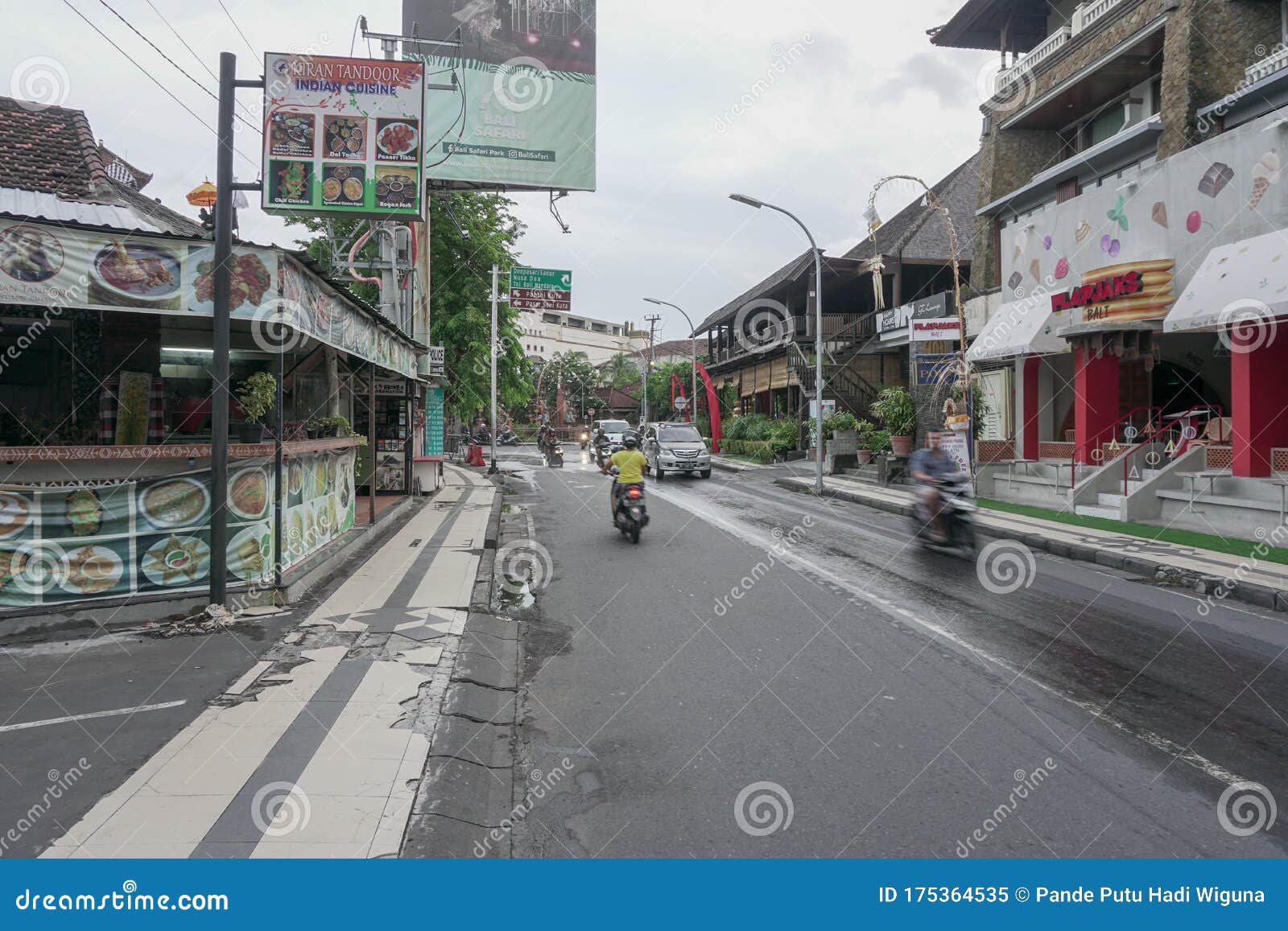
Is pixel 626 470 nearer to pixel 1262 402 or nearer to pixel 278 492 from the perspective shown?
pixel 278 492

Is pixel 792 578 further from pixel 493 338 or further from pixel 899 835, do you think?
pixel 493 338

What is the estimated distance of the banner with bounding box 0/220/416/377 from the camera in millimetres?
6902

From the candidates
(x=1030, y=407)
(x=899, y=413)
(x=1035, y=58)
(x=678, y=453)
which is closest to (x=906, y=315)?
(x=899, y=413)

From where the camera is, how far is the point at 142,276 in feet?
23.9

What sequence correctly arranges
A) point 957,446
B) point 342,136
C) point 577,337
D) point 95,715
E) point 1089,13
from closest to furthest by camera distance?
point 95,715 < point 342,136 < point 957,446 < point 1089,13 < point 577,337

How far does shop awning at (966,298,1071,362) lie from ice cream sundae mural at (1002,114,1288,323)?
712mm

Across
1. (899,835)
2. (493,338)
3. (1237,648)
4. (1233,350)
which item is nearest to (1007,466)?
(1233,350)

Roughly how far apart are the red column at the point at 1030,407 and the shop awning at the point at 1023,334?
1162 millimetres

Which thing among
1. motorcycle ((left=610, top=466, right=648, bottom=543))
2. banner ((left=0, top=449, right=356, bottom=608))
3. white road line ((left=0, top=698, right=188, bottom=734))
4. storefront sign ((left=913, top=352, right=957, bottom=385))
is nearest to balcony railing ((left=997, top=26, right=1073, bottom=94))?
storefront sign ((left=913, top=352, right=957, bottom=385))

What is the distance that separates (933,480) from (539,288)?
60.5 feet

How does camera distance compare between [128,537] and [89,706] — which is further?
[128,537]

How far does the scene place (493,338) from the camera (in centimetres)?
2805

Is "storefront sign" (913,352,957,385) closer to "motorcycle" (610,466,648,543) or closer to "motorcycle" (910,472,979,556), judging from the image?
"motorcycle" (910,472,979,556)

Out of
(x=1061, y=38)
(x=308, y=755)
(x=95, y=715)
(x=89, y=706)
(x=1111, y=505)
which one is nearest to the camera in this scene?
(x=308, y=755)
